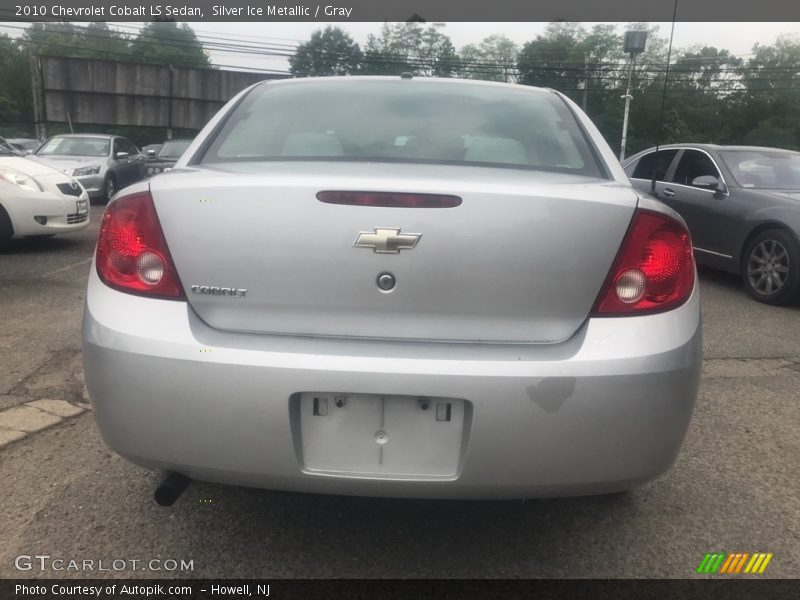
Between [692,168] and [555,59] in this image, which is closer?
[692,168]

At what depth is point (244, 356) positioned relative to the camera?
1628mm

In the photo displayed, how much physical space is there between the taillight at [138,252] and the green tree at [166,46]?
60.6m

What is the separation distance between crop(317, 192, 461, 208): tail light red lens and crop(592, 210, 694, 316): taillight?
45cm

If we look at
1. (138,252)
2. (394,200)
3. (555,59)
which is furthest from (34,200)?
(555,59)

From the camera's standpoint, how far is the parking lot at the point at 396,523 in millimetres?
1993

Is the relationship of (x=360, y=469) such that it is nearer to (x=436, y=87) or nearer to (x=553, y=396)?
(x=553, y=396)

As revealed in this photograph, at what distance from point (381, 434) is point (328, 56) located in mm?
57681

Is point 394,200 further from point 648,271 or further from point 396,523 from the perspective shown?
point 396,523

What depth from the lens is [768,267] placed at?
5.78 meters

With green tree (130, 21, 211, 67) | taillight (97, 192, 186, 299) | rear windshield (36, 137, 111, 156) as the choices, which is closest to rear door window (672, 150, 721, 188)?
taillight (97, 192, 186, 299)

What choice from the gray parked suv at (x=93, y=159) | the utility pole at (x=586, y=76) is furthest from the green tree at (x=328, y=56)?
the gray parked suv at (x=93, y=159)

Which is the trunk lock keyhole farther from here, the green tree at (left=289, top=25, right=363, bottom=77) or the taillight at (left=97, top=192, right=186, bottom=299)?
the green tree at (left=289, top=25, right=363, bottom=77)

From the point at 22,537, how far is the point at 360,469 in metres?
1.17

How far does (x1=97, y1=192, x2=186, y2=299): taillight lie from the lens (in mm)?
1734
